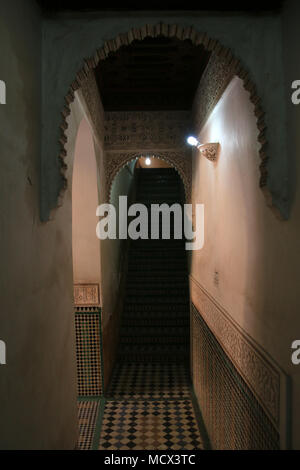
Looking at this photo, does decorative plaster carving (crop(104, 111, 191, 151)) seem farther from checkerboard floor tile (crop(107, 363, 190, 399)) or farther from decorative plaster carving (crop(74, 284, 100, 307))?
checkerboard floor tile (crop(107, 363, 190, 399))

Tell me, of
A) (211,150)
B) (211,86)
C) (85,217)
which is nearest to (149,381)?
(85,217)

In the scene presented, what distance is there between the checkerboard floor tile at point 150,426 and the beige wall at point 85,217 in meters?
1.34

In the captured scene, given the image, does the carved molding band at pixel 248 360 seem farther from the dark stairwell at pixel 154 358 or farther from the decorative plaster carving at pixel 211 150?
the dark stairwell at pixel 154 358

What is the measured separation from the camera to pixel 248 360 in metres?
1.71

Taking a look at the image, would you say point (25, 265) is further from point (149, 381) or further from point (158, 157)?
point (149, 381)

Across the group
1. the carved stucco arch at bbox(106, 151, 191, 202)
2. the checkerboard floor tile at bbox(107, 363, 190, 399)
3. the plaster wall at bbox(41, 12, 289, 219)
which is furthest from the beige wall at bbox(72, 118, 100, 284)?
the plaster wall at bbox(41, 12, 289, 219)

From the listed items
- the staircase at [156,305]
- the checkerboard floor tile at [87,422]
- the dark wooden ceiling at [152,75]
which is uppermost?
the dark wooden ceiling at [152,75]

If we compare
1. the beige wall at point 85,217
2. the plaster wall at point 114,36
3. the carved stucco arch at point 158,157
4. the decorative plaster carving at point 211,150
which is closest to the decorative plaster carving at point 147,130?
the carved stucco arch at point 158,157

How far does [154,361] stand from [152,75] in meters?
3.48

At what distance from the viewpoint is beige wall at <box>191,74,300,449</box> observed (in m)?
1.27

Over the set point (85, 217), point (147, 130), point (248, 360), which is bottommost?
point (248, 360)

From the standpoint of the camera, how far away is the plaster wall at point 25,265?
1.08m

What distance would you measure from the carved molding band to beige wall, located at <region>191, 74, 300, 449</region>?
0.06m
